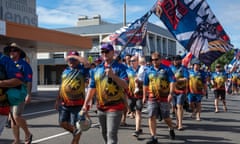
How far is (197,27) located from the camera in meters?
10.8

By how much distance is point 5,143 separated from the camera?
7711mm

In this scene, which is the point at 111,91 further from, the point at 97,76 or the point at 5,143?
the point at 5,143

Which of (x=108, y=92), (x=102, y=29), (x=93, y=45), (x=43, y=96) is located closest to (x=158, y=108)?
(x=108, y=92)

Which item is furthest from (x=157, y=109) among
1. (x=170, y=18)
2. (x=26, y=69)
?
(x=170, y=18)

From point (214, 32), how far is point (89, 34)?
4719cm

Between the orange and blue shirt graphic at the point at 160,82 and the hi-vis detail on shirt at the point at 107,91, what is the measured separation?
2214 mm

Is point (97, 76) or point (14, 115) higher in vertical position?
point (97, 76)

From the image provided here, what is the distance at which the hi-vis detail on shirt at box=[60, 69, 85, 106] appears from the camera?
6.40 metres

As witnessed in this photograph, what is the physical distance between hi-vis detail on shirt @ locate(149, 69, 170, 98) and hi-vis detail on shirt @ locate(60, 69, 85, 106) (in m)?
1.86

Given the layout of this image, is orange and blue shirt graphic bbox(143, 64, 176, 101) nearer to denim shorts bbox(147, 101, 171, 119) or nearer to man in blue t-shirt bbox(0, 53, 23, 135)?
denim shorts bbox(147, 101, 171, 119)

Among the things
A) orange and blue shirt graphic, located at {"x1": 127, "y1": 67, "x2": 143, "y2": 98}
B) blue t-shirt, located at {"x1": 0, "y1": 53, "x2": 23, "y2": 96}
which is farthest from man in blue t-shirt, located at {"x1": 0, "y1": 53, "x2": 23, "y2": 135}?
orange and blue shirt graphic, located at {"x1": 127, "y1": 67, "x2": 143, "y2": 98}

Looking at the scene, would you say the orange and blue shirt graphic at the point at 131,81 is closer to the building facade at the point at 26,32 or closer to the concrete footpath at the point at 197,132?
the concrete footpath at the point at 197,132

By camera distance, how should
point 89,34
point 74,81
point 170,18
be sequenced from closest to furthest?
point 74,81
point 170,18
point 89,34

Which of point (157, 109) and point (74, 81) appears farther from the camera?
point (157, 109)
